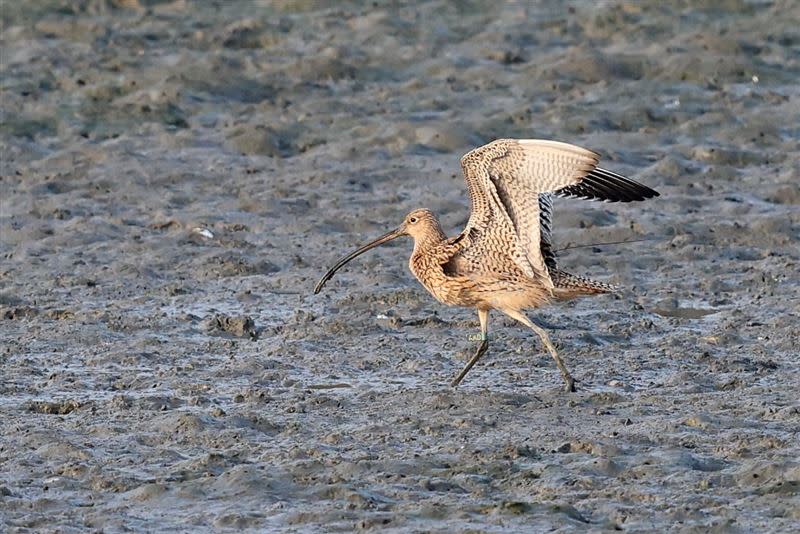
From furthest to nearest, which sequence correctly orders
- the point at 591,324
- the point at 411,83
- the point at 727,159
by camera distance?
1. the point at 411,83
2. the point at 727,159
3. the point at 591,324

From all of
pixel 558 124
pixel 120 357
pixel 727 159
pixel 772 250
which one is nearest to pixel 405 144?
pixel 558 124

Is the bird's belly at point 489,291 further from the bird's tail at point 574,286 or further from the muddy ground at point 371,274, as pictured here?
the muddy ground at point 371,274

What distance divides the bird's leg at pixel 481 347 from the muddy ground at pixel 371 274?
11cm

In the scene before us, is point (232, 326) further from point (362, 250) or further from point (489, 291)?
point (489, 291)

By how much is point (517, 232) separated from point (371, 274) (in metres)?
1.96

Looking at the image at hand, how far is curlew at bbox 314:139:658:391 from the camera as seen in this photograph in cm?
837

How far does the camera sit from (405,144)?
41.9ft

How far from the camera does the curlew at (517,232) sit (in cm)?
837

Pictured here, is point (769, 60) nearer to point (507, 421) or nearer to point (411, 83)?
point (411, 83)

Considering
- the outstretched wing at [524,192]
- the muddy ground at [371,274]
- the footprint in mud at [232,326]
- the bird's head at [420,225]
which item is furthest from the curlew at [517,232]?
the footprint in mud at [232,326]

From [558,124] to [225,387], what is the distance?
18.0ft

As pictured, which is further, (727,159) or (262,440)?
(727,159)

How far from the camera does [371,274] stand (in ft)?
34.0

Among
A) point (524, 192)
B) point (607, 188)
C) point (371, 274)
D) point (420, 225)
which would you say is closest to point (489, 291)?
point (524, 192)
